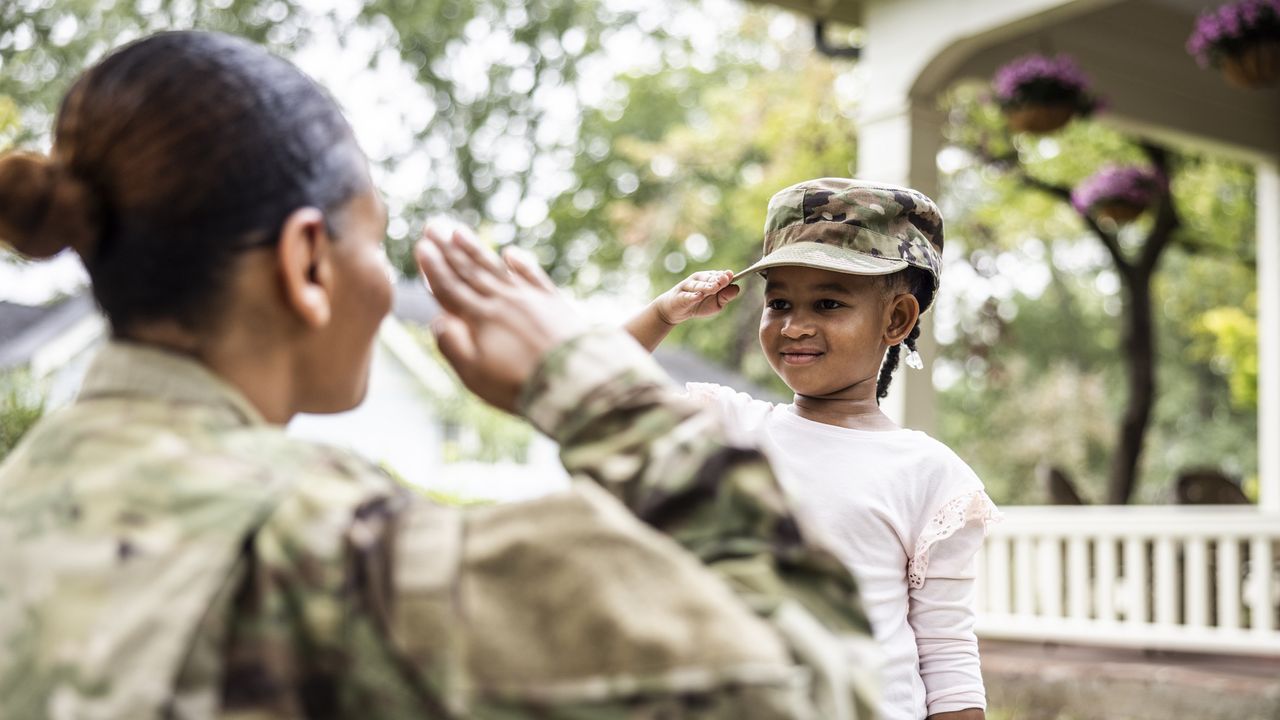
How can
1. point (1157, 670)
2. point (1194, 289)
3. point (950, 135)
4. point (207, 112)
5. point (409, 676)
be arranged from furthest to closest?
point (1194, 289) < point (950, 135) < point (1157, 670) < point (207, 112) < point (409, 676)

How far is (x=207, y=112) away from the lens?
2.97ft

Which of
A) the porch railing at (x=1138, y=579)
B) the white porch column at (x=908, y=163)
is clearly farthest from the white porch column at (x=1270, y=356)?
the white porch column at (x=908, y=163)

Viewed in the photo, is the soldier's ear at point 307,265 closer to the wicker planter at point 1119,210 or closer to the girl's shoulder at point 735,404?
the girl's shoulder at point 735,404

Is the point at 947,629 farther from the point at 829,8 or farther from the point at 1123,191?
the point at 1123,191

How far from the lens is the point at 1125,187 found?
356 inches

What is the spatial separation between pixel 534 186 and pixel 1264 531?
64.0 ft

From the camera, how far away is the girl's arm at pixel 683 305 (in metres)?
2.08

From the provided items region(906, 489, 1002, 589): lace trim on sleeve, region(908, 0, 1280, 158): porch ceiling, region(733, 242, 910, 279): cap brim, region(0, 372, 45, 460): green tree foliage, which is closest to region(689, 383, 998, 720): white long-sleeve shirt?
region(906, 489, 1002, 589): lace trim on sleeve

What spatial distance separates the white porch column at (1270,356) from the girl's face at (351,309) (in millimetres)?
7270

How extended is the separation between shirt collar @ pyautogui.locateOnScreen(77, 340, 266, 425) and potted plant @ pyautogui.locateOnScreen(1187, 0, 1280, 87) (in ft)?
20.5

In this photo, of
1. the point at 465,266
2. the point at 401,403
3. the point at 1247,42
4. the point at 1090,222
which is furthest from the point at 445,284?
the point at 401,403

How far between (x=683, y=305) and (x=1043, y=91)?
5.14 metres

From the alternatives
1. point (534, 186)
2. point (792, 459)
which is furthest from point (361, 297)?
point (534, 186)

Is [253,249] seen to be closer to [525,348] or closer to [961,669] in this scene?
[525,348]
